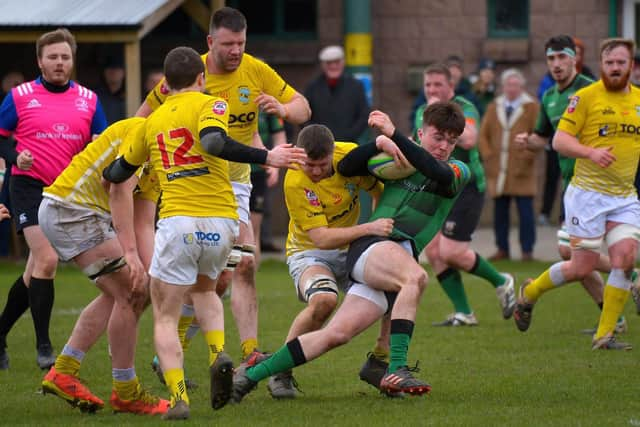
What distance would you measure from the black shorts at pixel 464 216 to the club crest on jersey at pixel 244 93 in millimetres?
2776

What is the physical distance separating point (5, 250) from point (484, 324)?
7478 mm

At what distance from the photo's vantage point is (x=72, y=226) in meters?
7.29

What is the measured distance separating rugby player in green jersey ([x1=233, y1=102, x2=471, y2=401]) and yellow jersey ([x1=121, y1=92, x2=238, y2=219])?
864 mm

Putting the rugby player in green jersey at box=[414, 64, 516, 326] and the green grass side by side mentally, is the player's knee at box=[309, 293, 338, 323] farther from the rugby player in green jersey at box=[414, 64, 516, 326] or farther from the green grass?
the rugby player in green jersey at box=[414, 64, 516, 326]

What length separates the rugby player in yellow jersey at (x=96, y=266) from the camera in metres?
7.12

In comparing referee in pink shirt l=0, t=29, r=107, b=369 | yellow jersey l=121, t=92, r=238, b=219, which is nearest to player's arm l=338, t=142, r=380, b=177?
yellow jersey l=121, t=92, r=238, b=219

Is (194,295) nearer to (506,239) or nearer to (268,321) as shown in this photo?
(268,321)

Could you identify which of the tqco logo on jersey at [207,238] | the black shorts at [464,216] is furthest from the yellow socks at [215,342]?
the black shorts at [464,216]

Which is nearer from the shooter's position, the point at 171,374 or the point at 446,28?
the point at 171,374

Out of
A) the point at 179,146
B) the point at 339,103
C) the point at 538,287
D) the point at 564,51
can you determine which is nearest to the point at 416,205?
the point at 179,146

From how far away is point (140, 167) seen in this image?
23.0 ft

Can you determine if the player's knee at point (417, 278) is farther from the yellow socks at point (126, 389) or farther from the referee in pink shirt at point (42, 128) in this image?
the referee in pink shirt at point (42, 128)

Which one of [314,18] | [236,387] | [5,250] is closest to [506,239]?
[314,18]

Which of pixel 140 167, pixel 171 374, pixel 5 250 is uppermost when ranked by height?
pixel 140 167
